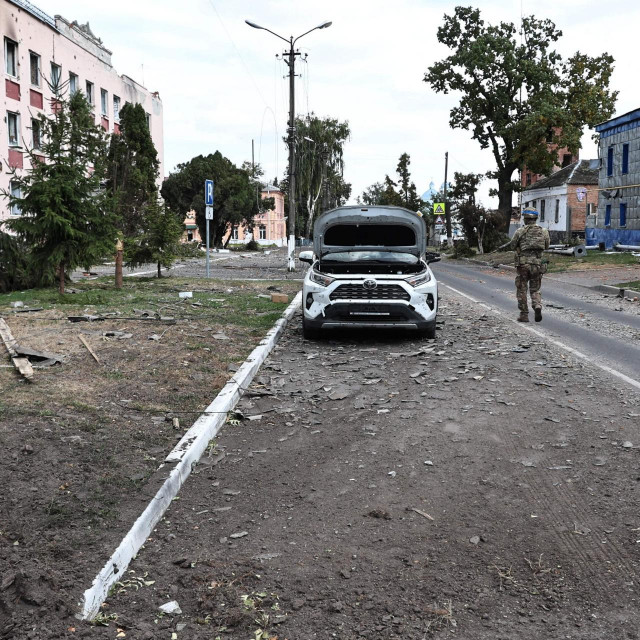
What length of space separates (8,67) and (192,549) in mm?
30942

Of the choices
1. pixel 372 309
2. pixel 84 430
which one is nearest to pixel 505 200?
pixel 372 309

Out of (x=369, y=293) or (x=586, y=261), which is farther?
(x=586, y=261)

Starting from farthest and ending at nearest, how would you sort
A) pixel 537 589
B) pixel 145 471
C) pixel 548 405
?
pixel 548 405
pixel 145 471
pixel 537 589

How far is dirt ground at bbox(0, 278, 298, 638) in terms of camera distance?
355 cm

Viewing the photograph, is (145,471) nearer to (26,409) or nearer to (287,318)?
(26,409)

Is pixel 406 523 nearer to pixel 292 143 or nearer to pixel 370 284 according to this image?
pixel 370 284

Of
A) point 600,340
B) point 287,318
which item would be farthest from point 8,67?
point 600,340

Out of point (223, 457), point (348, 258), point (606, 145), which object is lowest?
point (223, 457)

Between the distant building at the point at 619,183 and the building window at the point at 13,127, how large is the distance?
3024cm

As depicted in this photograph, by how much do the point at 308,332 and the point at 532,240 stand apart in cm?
479

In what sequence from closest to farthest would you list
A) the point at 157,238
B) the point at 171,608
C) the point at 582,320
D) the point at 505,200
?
1. the point at 171,608
2. the point at 582,320
3. the point at 157,238
4. the point at 505,200

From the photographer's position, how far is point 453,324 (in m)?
13.2

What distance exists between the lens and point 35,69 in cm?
3234

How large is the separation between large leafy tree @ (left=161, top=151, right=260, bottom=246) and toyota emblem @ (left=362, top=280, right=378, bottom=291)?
51.6 meters
